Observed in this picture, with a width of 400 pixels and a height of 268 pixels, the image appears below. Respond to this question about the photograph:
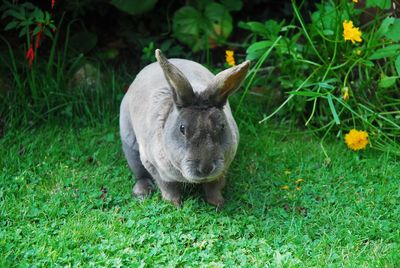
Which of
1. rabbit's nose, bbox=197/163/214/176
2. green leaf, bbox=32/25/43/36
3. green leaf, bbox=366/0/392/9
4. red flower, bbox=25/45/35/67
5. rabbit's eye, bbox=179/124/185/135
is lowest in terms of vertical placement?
rabbit's nose, bbox=197/163/214/176

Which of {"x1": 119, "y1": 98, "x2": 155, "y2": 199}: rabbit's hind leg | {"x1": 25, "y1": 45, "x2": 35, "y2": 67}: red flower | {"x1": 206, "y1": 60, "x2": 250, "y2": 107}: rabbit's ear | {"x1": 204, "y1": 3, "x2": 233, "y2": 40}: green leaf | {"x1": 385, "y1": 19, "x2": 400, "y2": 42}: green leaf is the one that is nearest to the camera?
{"x1": 206, "y1": 60, "x2": 250, "y2": 107}: rabbit's ear

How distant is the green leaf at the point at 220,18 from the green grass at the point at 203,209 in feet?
3.74

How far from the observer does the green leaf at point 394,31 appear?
15.1 feet

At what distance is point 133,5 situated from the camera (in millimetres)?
5727

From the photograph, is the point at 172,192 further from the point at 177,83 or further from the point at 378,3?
the point at 378,3

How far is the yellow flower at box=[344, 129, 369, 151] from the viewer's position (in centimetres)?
477

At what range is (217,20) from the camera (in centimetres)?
587

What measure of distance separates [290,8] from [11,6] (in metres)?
2.65

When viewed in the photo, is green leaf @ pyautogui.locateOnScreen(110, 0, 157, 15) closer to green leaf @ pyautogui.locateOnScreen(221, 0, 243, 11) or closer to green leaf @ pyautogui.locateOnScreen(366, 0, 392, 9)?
green leaf @ pyautogui.locateOnScreen(221, 0, 243, 11)

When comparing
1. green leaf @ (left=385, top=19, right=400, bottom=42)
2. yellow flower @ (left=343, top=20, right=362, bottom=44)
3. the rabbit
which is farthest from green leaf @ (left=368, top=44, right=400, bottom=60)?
the rabbit

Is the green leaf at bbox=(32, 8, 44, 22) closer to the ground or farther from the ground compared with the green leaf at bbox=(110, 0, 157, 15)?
farther from the ground

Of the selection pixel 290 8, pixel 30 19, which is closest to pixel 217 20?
pixel 290 8

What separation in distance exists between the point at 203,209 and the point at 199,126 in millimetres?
701

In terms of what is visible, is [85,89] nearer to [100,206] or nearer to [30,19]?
[30,19]
